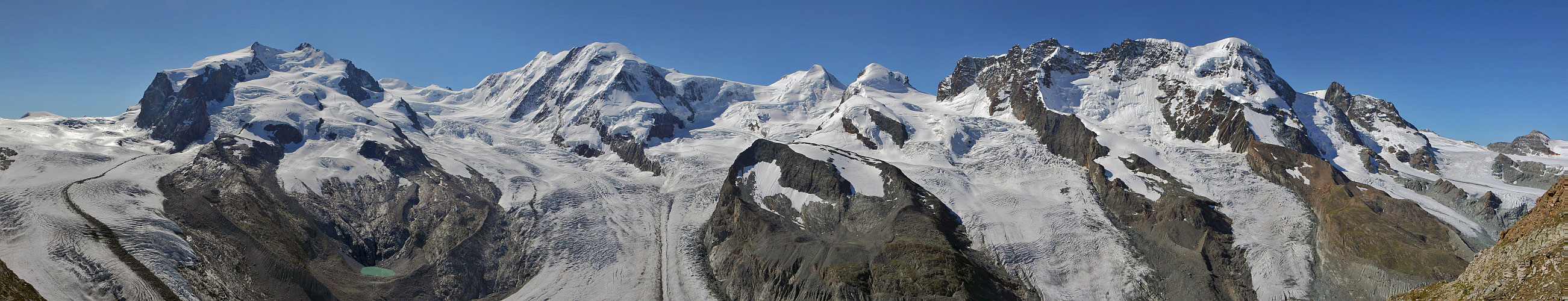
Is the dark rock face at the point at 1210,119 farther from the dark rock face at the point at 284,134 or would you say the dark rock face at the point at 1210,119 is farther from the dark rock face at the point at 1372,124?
the dark rock face at the point at 284,134

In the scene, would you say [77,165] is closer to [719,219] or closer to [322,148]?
[322,148]

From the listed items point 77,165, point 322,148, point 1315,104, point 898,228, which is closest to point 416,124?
point 322,148

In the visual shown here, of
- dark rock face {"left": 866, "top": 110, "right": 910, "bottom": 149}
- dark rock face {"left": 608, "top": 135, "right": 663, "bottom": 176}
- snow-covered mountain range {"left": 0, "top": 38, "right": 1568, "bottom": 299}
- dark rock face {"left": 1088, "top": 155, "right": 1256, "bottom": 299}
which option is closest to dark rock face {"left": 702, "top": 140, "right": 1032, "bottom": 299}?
snow-covered mountain range {"left": 0, "top": 38, "right": 1568, "bottom": 299}

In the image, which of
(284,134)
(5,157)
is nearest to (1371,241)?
(284,134)

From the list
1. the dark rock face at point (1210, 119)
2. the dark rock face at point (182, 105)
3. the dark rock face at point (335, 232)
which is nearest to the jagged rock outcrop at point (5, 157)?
the dark rock face at point (335, 232)

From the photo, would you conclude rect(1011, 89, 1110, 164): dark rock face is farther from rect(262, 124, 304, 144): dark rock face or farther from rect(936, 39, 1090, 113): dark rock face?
rect(262, 124, 304, 144): dark rock face

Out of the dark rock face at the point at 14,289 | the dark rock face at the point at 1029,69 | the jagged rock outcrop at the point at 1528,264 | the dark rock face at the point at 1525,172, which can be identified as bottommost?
the dark rock face at the point at 14,289
